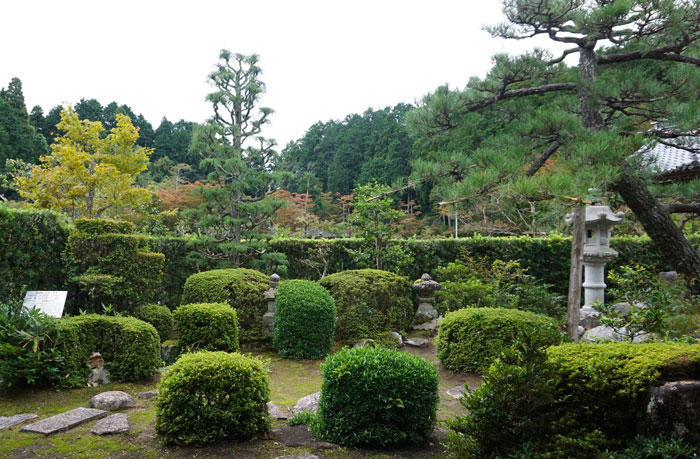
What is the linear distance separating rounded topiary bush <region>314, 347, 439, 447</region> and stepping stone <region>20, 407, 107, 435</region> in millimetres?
1883

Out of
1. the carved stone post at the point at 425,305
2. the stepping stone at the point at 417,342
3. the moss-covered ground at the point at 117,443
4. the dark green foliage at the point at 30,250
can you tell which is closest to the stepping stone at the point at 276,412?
the moss-covered ground at the point at 117,443

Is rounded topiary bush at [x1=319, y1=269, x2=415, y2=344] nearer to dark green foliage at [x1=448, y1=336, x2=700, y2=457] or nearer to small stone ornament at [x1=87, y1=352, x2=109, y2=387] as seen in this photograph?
small stone ornament at [x1=87, y1=352, x2=109, y2=387]

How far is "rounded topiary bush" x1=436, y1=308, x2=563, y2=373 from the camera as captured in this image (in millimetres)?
4906

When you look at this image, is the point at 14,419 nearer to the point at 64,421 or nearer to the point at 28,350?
the point at 64,421

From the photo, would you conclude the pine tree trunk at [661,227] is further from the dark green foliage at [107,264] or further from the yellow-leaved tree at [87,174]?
the yellow-leaved tree at [87,174]

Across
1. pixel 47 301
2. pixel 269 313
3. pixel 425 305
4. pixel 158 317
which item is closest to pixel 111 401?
pixel 47 301

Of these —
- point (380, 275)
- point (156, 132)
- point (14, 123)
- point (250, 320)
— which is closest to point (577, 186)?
point (380, 275)

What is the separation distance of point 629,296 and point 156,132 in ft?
109

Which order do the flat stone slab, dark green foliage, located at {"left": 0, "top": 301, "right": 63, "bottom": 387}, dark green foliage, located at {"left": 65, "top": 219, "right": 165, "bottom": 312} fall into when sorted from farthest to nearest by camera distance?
dark green foliage, located at {"left": 65, "top": 219, "right": 165, "bottom": 312} → dark green foliage, located at {"left": 0, "top": 301, "right": 63, "bottom": 387} → the flat stone slab

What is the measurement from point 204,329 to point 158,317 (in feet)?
3.66

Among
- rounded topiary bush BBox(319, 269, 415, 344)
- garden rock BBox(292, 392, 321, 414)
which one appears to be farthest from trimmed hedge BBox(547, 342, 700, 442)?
rounded topiary bush BBox(319, 269, 415, 344)

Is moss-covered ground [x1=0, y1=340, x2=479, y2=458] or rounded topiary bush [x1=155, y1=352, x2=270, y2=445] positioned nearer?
moss-covered ground [x1=0, y1=340, x2=479, y2=458]

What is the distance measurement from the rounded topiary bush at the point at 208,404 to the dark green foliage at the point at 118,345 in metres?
1.72

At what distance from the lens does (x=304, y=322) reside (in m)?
6.08
